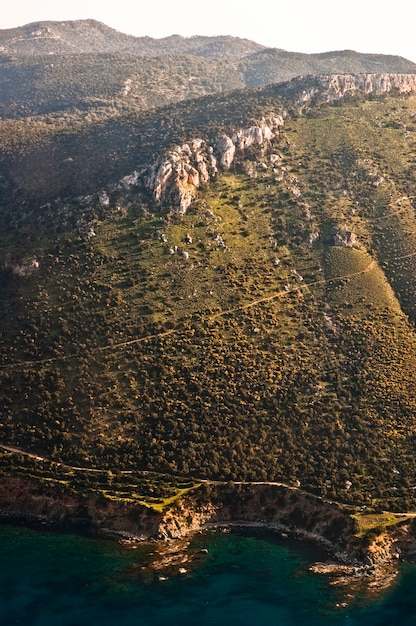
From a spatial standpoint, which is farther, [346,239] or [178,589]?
[346,239]

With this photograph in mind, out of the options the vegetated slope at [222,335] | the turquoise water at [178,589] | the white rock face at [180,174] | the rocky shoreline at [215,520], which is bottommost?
the turquoise water at [178,589]

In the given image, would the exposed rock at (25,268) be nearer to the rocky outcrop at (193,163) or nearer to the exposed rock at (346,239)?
the rocky outcrop at (193,163)

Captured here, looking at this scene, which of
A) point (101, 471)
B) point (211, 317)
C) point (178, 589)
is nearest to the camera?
point (178, 589)

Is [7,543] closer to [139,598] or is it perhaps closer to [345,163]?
[139,598]

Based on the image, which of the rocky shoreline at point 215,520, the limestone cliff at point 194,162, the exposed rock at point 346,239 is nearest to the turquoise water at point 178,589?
the rocky shoreline at point 215,520

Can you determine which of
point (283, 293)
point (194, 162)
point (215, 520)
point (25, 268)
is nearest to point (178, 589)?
point (215, 520)

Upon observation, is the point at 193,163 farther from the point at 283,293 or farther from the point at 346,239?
the point at 283,293
